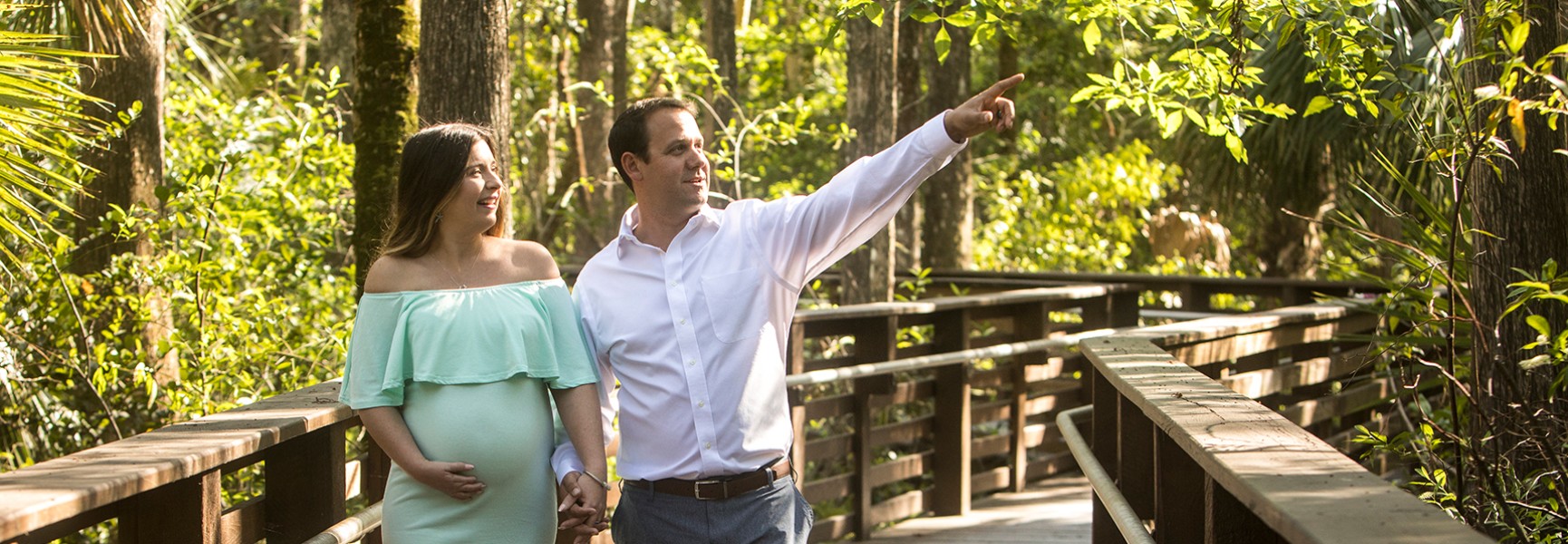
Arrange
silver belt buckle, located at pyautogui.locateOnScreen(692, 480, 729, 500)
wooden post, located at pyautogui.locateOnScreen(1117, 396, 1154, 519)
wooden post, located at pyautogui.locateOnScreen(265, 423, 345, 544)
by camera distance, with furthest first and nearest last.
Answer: wooden post, located at pyautogui.locateOnScreen(1117, 396, 1154, 519) < wooden post, located at pyautogui.locateOnScreen(265, 423, 345, 544) < silver belt buckle, located at pyautogui.locateOnScreen(692, 480, 729, 500)

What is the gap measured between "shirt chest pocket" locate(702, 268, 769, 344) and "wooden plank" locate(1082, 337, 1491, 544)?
799 millimetres

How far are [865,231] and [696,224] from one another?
337 millimetres

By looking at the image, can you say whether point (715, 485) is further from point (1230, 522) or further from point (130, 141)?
point (130, 141)

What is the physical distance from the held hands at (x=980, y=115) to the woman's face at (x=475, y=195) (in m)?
0.86

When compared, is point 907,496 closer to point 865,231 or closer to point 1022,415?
point 1022,415

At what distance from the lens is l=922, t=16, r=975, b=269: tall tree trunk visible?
12.9 m

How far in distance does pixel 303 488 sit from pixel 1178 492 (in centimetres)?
187

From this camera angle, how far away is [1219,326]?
5.25 m

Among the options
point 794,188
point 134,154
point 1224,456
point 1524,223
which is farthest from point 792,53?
point 1224,456

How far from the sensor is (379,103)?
5539 millimetres

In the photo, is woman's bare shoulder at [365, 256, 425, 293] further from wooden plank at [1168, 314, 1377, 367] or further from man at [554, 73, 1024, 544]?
wooden plank at [1168, 314, 1377, 367]

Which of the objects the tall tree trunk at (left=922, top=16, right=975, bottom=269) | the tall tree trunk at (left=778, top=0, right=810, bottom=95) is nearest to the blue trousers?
the tall tree trunk at (left=922, top=16, right=975, bottom=269)

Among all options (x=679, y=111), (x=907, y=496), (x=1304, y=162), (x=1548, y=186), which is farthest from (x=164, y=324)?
(x=1304, y=162)

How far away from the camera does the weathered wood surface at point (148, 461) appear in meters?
2.13
